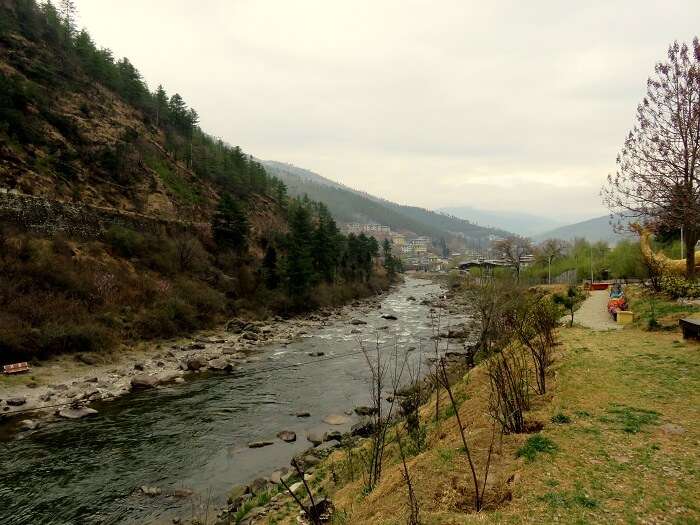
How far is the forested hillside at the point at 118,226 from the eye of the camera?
2528 cm

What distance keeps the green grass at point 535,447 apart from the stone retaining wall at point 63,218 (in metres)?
33.8

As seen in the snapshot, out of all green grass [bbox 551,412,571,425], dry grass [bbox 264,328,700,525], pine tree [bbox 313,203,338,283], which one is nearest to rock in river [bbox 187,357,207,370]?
dry grass [bbox 264,328,700,525]

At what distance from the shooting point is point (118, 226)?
36594 millimetres

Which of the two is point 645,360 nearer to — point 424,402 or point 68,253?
point 424,402

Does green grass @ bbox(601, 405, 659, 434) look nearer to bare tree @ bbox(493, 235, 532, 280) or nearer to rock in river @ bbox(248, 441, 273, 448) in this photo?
rock in river @ bbox(248, 441, 273, 448)

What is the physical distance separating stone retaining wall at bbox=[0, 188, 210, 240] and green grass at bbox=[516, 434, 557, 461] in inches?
1332

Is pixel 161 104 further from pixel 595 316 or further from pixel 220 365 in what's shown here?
pixel 595 316

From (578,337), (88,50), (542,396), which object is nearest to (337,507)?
(542,396)

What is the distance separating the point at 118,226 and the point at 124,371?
19.9 meters

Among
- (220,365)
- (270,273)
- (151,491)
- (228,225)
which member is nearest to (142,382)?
(220,365)

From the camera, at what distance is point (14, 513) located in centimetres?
981

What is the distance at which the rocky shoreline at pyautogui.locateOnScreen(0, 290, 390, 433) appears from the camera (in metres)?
16.1

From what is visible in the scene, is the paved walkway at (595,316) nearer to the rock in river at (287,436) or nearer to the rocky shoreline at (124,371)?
the rock in river at (287,436)

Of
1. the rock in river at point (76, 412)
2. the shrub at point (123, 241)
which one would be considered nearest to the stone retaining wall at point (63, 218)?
the shrub at point (123, 241)
